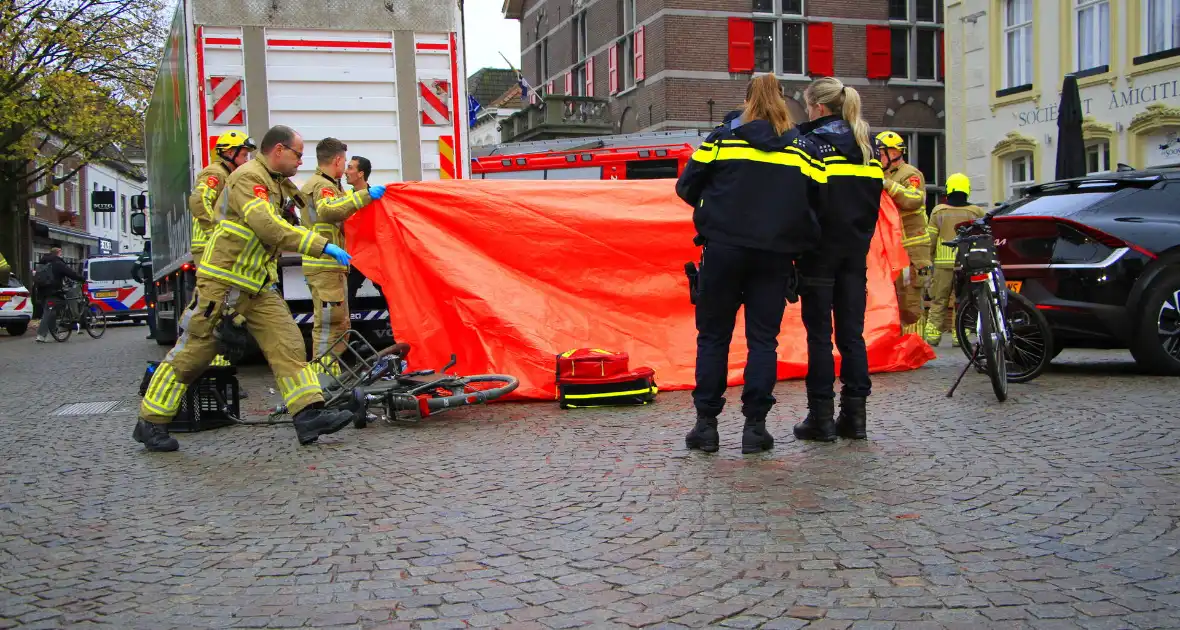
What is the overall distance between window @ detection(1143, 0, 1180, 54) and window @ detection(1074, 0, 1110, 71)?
0.91 m

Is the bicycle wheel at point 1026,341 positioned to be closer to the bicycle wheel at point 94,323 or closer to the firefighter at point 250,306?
the firefighter at point 250,306

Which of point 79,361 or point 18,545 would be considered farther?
point 79,361

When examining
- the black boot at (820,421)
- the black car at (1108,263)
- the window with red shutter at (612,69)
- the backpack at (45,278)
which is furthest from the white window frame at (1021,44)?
the black boot at (820,421)

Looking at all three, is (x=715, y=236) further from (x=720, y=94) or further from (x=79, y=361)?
(x=720, y=94)

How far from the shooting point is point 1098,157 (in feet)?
74.7

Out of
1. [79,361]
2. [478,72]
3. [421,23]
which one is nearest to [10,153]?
[79,361]

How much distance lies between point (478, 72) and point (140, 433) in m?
57.4

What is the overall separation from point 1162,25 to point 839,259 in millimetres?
18348

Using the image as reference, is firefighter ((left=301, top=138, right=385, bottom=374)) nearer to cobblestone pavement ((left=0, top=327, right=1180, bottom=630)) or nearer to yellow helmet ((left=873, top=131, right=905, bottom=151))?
cobblestone pavement ((left=0, top=327, right=1180, bottom=630))

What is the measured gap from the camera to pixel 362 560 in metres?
4.06

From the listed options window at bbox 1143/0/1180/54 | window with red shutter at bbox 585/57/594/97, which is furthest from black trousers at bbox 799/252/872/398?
window with red shutter at bbox 585/57/594/97

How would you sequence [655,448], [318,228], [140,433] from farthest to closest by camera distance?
[318,228] < [140,433] < [655,448]

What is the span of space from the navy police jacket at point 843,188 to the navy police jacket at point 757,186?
0.27 meters

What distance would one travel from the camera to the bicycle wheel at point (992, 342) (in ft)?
24.0
